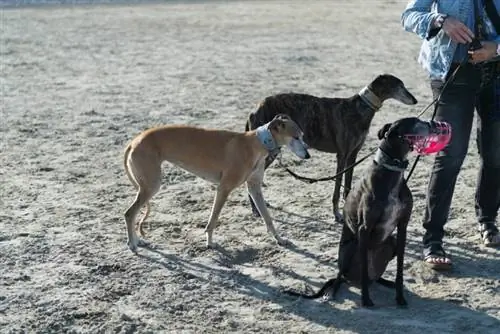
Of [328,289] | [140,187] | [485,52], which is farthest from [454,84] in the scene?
[140,187]

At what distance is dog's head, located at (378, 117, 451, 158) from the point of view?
180 inches

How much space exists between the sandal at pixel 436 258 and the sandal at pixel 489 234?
472 mm

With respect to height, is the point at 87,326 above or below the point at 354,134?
below

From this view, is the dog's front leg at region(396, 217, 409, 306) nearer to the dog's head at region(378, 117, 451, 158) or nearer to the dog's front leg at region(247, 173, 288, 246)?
the dog's head at region(378, 117, 451, 158)

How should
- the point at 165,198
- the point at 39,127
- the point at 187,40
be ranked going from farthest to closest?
the point at 187,40, the point at 39,127, the point at 165,198

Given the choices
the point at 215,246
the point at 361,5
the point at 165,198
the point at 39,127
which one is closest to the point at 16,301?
the point at 215,246

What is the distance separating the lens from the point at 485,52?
4875 mm

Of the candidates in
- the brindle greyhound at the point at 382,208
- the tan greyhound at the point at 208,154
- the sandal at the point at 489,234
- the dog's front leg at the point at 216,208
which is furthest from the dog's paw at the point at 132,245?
the sandal at the point at 489,234

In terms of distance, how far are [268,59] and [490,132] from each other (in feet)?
28.4

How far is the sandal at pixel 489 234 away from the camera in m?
5.64

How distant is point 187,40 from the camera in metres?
16.2

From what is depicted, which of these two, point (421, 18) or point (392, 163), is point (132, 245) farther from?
point (421, 18)

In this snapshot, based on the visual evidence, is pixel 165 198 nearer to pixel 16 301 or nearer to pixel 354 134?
pixel 354 134

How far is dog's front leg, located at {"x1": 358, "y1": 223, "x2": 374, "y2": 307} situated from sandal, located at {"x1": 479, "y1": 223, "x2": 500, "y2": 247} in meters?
1.33
